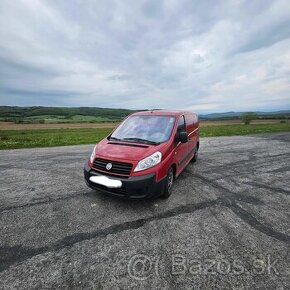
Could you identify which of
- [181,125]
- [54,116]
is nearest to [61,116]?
[54,116]

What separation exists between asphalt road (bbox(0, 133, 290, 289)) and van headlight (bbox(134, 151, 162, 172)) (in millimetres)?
863

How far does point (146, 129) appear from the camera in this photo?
17.5ft

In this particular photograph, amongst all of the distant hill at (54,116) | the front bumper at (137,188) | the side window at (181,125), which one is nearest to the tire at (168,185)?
the front bumper at (137,188)

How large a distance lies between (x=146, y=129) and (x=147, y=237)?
2.72 meters

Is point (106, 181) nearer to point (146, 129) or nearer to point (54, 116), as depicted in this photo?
point (146, 129)

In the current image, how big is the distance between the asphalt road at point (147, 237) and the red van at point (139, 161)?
0.47 metres

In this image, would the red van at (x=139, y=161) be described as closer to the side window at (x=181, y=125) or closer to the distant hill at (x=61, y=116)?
the side window at (x=181, y=125)

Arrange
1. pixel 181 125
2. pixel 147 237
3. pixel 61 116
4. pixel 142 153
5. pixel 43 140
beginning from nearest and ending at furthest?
pixel 147 237 < pixel 142 153 < pixel 181 125 < pixel 43 140 < pixel 61 116

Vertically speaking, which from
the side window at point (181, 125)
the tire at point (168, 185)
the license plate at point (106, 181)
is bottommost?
the tire at point (168, 185)

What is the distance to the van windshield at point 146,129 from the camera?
498 centimetres

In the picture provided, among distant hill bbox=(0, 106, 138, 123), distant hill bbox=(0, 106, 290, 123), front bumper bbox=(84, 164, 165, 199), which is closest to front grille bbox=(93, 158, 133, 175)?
front bumper bbox=(84, 164, 165, 199)

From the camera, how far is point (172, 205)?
4.43m

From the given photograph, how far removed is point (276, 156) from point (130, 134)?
24.5 feet

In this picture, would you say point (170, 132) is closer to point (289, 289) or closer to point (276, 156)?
point (289, 289)
